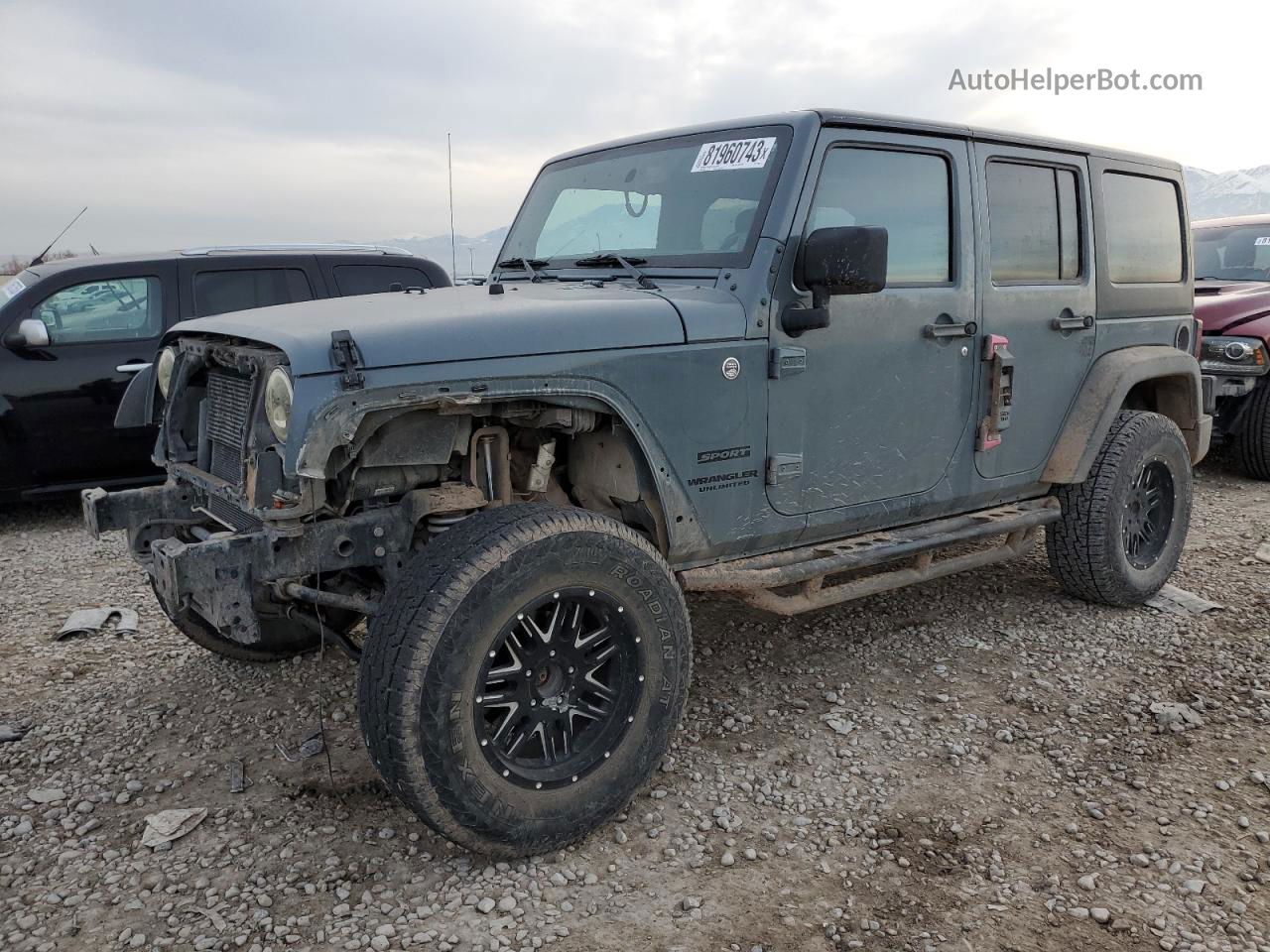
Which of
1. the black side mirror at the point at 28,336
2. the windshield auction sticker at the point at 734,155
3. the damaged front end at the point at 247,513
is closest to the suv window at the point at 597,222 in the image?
the windshield auction sticker at the point at 734,155

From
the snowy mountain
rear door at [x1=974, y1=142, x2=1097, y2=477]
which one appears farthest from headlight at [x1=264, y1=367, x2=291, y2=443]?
the snowy mountain

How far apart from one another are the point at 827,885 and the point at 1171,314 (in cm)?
349

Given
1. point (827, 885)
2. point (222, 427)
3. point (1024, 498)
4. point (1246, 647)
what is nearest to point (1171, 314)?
point (1024, 498)

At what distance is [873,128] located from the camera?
350 centimetres

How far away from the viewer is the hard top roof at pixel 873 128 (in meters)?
3.36

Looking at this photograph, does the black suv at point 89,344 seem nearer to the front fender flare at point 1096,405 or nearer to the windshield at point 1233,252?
the front fender flare at point 1096,405

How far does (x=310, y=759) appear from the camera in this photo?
3352 mm

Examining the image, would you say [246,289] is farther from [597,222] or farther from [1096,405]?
[1096,405]

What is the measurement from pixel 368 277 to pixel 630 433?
4.74 m

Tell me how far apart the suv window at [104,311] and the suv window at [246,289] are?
0.88ft

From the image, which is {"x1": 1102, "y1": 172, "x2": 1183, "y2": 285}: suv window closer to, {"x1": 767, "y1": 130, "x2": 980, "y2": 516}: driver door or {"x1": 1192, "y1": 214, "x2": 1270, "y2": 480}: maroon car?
{"x1": 767, "y1": 130, "x2": 980, "y2": 516}: driver door

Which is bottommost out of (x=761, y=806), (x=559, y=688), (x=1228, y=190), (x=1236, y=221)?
(x=761, y=806)

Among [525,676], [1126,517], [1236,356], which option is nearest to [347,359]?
[525,676]

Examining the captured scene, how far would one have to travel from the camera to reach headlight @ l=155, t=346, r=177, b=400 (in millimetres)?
3438
